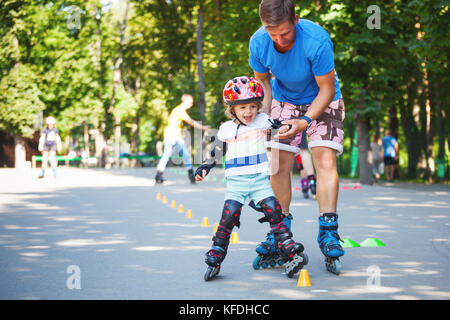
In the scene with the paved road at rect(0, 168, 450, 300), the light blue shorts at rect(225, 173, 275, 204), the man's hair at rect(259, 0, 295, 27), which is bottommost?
the paved road at rect(0, 168, 450, 300)

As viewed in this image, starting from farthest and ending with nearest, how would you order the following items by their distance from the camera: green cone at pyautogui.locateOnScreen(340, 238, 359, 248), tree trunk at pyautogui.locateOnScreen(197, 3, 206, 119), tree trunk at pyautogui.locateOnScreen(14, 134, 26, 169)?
tree trunk at pyautogui.locateOnScreen(14, 134, 26, 169)
tree trunk at pyautogui.locateOnScreen(197, 3, 206, 119)
green cone at pyautogui.locateOnScreen(340, 238, 359, 248)

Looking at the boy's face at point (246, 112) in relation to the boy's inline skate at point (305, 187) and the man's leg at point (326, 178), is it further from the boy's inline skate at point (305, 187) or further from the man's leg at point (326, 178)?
the boy's inline skate at point (305, 187)

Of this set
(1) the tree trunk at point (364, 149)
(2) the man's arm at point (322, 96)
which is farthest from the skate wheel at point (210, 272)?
(1) the tree trunk at point (364, 149)

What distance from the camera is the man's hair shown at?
476 cm

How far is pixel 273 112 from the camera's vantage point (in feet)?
18.0

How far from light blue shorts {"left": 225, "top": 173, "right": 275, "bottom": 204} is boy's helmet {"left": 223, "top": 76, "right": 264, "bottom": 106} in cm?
57

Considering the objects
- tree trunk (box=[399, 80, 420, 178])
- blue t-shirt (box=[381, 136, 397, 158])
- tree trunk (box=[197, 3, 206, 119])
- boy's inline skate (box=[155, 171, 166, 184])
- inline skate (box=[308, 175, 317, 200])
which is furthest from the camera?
tree trunk (box=[197, 3, 206, 119])

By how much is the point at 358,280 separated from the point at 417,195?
8.94 metres

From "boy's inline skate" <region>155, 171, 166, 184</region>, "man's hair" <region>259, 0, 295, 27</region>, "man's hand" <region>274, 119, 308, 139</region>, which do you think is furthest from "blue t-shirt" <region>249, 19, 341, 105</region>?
"boy's inline skate" <region>155, 171, 166, 184</region>

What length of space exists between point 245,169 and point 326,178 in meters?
0.73

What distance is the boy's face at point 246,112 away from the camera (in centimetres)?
500

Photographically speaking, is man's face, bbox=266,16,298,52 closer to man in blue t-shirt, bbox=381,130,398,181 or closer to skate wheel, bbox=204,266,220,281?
skate wheel, bbox=204,266,220,281

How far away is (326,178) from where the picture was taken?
17.3 ft
